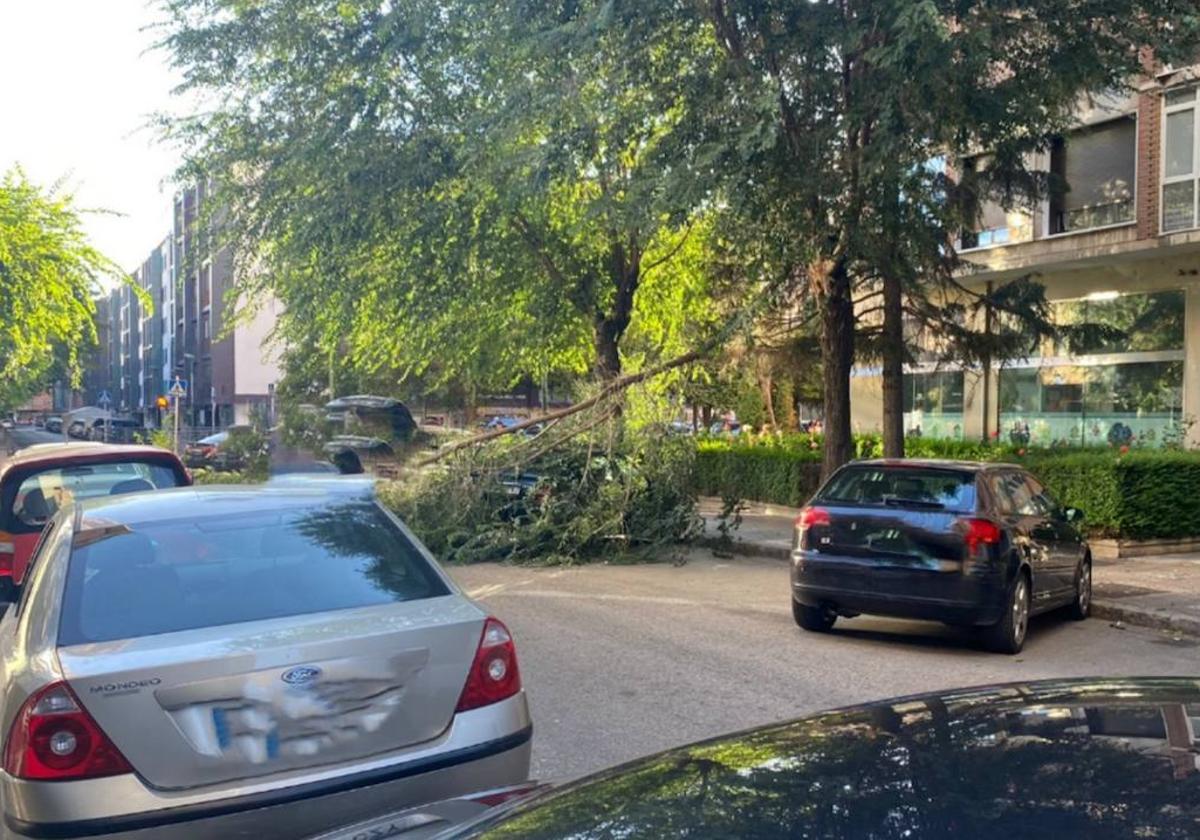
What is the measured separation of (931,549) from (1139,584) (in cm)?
469

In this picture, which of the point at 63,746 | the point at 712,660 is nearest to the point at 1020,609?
the point at 712,660

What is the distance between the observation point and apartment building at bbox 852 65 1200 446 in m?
18.2

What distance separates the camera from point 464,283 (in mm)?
19266

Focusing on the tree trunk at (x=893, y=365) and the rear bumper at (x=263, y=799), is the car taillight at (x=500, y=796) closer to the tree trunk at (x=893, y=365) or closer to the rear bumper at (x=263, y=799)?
the rear bumper at (x=263, y=799)

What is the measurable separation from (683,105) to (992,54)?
341 centimetres

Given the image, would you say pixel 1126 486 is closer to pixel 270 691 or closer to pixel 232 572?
pixel 232 572

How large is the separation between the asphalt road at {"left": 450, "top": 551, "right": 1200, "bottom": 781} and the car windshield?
3.31m

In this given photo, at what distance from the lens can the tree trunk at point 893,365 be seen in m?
14.6

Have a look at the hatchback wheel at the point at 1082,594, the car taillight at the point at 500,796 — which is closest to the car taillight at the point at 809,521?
the hatchback wheel at the point at 1082,594

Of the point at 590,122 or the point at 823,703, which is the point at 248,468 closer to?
the point at 590,122

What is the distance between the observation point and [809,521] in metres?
9.30

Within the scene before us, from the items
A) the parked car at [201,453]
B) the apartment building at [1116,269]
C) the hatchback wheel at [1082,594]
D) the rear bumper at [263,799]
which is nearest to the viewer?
the rear bumper at [263,799]

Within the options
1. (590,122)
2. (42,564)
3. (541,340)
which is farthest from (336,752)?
(541,340)

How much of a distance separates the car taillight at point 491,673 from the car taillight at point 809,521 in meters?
5.48
